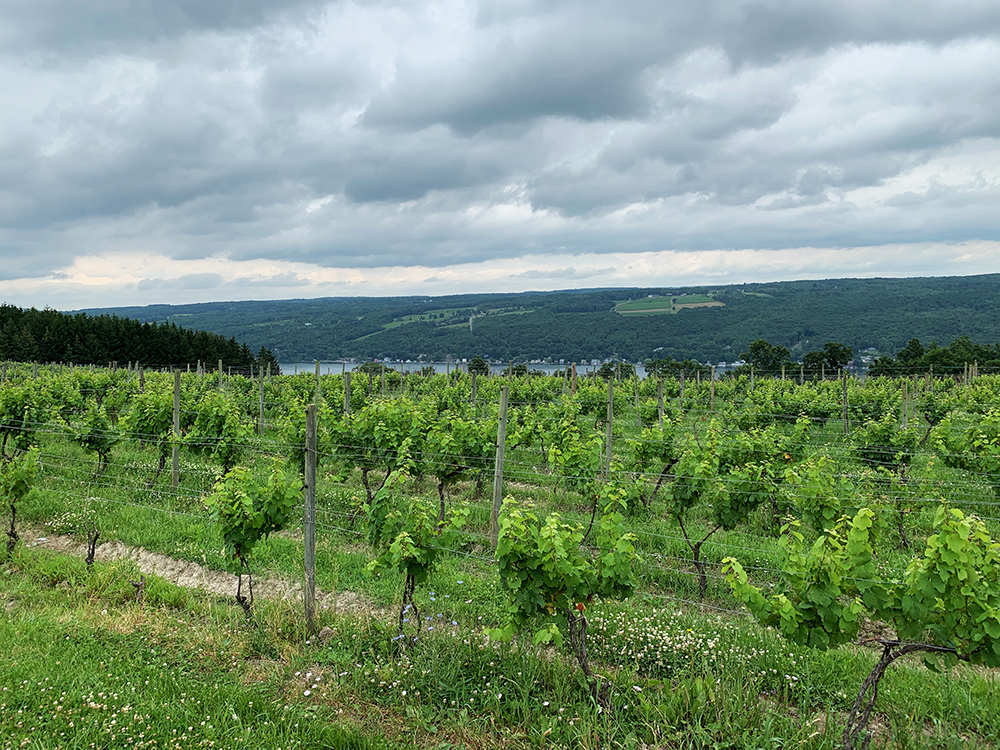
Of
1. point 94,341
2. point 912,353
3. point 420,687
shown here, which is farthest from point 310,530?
point 94,341

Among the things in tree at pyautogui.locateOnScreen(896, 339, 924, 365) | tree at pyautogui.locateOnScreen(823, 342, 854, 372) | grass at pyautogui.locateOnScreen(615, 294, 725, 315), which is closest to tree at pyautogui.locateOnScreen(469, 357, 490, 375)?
tree at pyautogui.locateOnScreen(823, 342, 854, 372)

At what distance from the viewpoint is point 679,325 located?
11844cm

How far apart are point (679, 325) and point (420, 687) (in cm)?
12031

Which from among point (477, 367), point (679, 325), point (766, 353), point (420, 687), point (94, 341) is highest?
point (94, 341)

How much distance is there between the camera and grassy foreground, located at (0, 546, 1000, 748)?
13.2ft

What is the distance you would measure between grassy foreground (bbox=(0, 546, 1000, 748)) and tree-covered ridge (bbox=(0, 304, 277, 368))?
188 feet

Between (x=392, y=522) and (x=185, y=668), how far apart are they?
6.55 feet

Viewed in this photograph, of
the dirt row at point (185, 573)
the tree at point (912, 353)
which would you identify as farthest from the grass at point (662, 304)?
the dirt row at point (185, 573)

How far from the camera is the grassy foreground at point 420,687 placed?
13.2ft

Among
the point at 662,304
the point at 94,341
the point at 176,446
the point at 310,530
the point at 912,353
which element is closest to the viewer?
the point at 310,530

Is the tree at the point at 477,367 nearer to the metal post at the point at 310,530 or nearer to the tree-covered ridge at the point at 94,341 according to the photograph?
the metal post at the point at 310,530

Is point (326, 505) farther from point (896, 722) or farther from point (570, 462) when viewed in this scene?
point (896, 722)

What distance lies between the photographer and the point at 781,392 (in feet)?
79.0

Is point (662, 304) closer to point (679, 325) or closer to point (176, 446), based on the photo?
point (679, 325)
